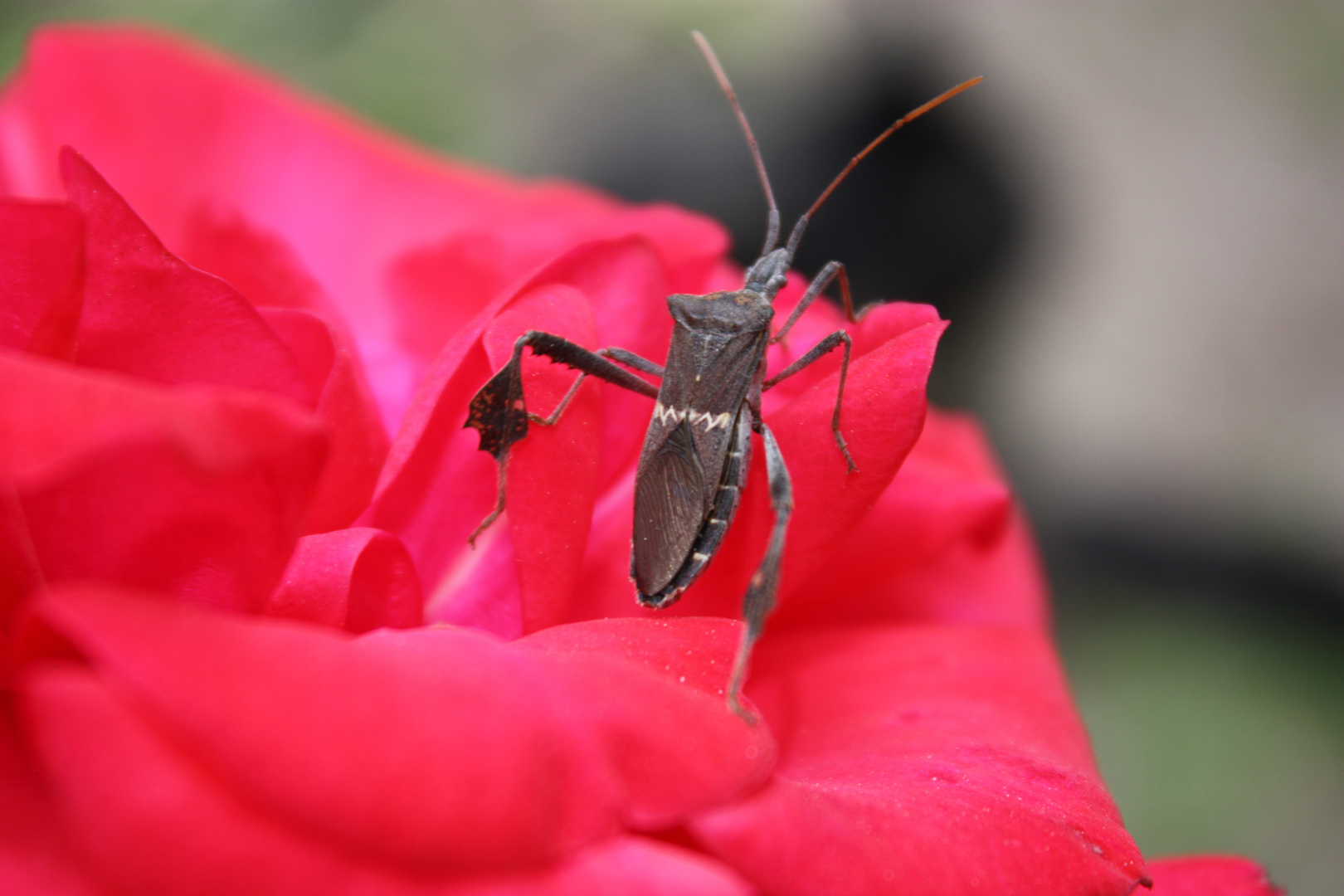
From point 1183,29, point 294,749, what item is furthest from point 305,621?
point 1183,29

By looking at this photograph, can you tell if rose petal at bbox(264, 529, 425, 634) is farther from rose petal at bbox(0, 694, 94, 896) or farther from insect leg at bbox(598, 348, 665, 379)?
insect leg at bbox(598, 348, 665, 379)

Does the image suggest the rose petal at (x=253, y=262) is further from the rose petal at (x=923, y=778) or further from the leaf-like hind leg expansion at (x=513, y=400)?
the rose petal at (x=923, y=778)

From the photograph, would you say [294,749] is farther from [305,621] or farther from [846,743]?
[846,743]

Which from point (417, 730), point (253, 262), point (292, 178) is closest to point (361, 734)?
point (417, 730)

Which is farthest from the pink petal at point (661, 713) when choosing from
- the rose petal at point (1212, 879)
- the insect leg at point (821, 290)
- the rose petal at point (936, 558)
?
the insect leg at point (821, 290)

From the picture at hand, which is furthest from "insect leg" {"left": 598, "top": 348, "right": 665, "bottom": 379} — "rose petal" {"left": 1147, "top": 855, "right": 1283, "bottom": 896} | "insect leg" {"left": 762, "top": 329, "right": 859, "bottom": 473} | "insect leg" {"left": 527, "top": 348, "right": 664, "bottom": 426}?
"rose petal" {"left": 1147, "top": 855, "right": 1283, "bottom": 896}

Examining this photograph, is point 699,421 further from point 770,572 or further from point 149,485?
point 149,485

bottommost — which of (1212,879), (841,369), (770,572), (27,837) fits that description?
(1212,879)
